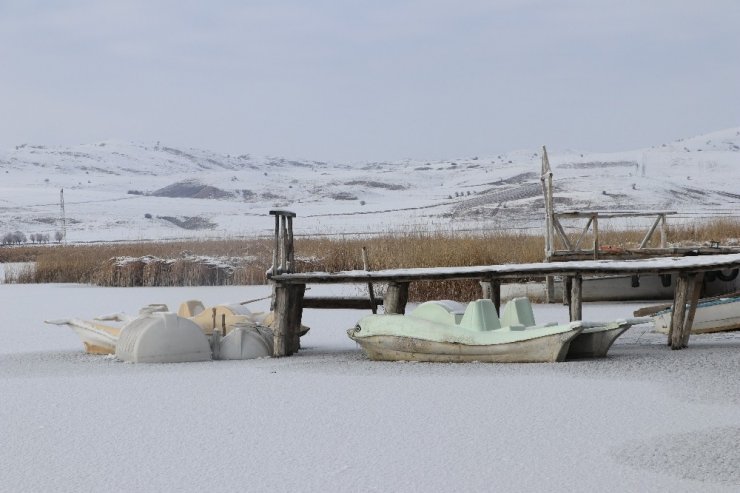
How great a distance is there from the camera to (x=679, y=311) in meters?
8.90

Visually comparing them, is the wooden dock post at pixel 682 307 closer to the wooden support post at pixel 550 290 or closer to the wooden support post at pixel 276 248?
the wooden support post at pixel 276 248

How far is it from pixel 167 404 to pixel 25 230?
54585mm

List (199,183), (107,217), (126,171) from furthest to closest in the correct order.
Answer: (126,171), (199,183), (107,217)

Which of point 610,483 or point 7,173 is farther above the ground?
point 7,173

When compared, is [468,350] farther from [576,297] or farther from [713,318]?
[713,318]

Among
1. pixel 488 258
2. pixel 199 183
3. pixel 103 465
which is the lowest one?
pixel 103 465

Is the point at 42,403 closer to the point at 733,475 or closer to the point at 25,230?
the point at 733,475

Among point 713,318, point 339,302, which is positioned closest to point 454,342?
point 339,302

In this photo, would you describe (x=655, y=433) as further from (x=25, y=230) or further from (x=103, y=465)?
(x=25, y=230)

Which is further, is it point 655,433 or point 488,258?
point 488,258

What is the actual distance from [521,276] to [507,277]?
7.4 inches

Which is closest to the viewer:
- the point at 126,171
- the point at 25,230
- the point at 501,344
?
the point at 501,344

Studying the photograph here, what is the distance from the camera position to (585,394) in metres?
6.75

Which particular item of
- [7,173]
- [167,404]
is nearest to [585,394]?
[167,404]
